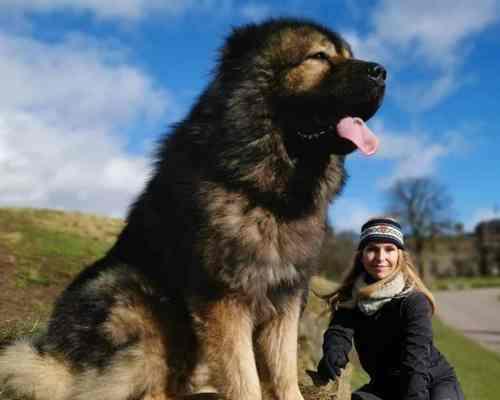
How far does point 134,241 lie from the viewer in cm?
325

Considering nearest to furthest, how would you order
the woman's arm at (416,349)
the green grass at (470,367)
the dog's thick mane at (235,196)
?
the dog's thick mane at (235,196) → the woman's arm at (416,349) → the green grass at (470,367)

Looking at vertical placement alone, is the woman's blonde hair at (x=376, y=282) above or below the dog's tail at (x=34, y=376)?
above

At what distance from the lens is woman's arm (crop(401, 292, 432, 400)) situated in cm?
331

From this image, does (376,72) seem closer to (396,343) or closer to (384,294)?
(384,294)

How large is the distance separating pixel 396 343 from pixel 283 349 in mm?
1059

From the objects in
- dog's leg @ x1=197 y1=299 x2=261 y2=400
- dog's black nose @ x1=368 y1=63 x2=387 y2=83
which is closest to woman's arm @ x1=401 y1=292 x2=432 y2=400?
dog's leg @ x1=197 y1=299 x2=261 y2=400

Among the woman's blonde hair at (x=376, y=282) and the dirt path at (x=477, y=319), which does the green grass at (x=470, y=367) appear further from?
the woman's blonde hair at (x=376, y=282)

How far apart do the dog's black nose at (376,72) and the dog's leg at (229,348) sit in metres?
1.54

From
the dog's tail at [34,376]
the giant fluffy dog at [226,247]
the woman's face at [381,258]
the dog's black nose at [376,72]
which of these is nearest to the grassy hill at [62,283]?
the dog's tail at [34,376]

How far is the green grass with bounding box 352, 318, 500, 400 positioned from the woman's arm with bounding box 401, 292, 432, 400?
3690mm

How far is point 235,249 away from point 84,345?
3.56 feet

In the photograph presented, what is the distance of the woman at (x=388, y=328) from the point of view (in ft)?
11.2

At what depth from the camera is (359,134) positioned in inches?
121

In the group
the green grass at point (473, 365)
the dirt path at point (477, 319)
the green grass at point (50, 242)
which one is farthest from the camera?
the dirt path at point (477, 319)
